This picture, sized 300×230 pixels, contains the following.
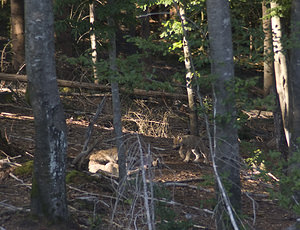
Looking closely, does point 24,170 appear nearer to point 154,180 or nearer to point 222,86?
point 154,180

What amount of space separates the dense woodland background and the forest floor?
0.03 metres

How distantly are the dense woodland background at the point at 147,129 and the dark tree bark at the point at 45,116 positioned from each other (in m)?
0.01

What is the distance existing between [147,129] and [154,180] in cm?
788

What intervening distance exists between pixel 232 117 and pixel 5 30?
21003 millimetres

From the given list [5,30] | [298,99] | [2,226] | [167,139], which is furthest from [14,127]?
[5,30]

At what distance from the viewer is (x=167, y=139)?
599 inches

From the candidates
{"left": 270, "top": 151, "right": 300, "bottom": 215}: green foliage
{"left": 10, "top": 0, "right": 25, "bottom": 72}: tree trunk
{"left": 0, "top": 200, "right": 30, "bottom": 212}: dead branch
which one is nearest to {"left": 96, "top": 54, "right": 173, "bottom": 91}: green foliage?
{"left": 270, "top": 151, "right": 300, "bottom": 215}: green foliage

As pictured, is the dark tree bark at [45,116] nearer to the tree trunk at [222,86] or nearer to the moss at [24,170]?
the tree trunk at [222,86]

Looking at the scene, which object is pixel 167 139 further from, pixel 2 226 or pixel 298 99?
pixel 2 226

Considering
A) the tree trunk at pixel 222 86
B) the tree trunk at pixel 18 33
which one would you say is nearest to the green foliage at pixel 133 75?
the tree trunk at pixel 222 86

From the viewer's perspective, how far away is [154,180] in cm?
747

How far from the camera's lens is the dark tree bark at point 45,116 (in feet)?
19.6

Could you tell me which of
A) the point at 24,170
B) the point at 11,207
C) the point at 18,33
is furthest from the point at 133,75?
the point at 18,33

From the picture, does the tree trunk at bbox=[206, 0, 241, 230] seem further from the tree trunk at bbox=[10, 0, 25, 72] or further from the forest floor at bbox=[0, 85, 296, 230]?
the tree trunk at bbox=[10, 0, 25, 72]
